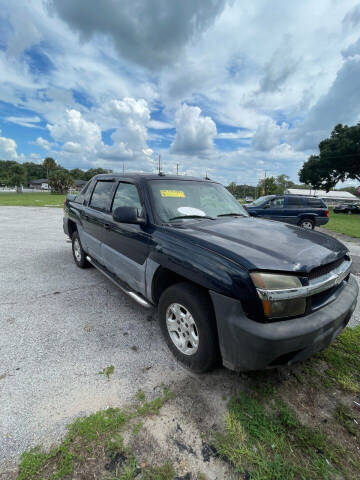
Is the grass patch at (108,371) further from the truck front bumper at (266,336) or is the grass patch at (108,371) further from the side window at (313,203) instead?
the side window at (313,203)

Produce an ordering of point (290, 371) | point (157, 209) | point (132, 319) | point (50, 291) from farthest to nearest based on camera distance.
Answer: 1. point (50, 291)
2. point (132, 319)
3. point (157, 209)
4. point (290, 371)

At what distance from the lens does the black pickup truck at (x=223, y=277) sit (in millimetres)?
1645

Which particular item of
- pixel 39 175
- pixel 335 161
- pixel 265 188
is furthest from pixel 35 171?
pixel 335 161

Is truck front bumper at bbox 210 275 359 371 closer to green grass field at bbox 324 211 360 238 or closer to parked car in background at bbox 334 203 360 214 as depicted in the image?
green grass field at bbox 324 211 360 238

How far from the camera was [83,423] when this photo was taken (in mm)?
1663

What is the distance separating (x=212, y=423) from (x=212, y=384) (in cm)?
36

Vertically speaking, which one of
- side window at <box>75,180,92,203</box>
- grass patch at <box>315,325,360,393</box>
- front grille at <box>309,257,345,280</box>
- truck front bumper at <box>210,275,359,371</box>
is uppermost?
side window at <box>75,180,92,203</box>

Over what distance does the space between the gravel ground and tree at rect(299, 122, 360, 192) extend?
34.2m

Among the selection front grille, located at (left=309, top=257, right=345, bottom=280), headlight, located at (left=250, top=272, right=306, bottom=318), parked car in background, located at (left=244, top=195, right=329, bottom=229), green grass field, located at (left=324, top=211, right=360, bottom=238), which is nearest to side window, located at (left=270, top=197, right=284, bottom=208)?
parked car in background, located at (left=244, top=195, right=329, bottom=229)

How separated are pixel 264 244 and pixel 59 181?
58.9 meters

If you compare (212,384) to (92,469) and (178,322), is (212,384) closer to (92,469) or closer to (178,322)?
(178,322)

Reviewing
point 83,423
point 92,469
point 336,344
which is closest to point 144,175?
point 83,423

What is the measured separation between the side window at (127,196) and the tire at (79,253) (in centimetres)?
178

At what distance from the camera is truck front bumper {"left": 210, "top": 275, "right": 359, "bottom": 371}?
5.21 feet
